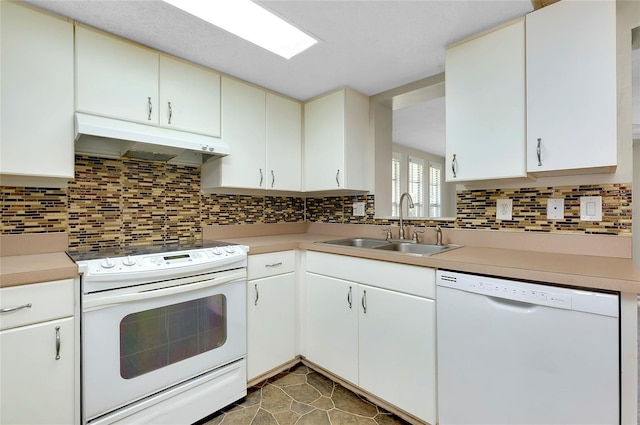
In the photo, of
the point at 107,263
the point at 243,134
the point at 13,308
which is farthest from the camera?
the point at 243,134

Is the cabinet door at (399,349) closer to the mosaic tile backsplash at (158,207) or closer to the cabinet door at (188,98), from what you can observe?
the mosaic tile backsplash at (158,207)

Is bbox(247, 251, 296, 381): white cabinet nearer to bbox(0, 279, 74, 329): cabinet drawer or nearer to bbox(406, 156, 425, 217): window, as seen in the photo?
bbox(0, 279, 74, 329): cabinet drawer

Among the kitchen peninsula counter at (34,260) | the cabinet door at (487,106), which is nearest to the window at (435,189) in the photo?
the cabinet door at (487,106)

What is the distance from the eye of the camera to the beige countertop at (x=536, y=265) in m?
1.04

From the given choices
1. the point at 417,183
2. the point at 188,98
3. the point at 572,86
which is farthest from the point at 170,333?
the point at 417,183

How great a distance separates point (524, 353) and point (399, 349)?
587 mm

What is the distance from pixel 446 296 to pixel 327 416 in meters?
0.96

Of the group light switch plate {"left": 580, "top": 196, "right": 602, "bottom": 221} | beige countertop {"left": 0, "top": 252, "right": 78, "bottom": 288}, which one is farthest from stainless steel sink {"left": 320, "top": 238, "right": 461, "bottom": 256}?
beige countertop {"left": 0, "top": 252, "right": 78, "bottom": 288}

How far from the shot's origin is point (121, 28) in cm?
158

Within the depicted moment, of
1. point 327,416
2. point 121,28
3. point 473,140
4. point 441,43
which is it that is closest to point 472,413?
point 327,416

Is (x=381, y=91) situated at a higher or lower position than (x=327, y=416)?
higher

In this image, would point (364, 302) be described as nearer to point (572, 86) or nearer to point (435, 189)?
point (572, 86)

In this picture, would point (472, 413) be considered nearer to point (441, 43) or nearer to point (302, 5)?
point (441, 43)

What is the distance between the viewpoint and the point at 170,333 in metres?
1.53
